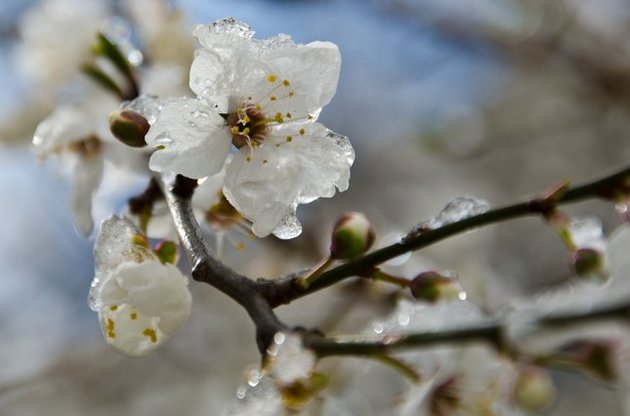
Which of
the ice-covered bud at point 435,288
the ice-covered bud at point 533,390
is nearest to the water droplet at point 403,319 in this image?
the ice-covered bud at point 435,288

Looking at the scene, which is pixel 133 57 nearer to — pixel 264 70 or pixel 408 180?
pixel 264 70

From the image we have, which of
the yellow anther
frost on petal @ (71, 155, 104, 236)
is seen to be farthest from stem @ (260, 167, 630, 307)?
frost on petal @ (71, 155, 104, 236)

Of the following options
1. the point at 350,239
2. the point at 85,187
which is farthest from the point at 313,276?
the point at 85,187

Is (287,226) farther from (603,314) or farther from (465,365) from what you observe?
(603,314)

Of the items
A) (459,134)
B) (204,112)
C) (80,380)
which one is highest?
(459,134)

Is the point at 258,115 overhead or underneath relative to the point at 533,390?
overhead

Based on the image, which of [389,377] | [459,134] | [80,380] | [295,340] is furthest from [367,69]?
[295,340]
